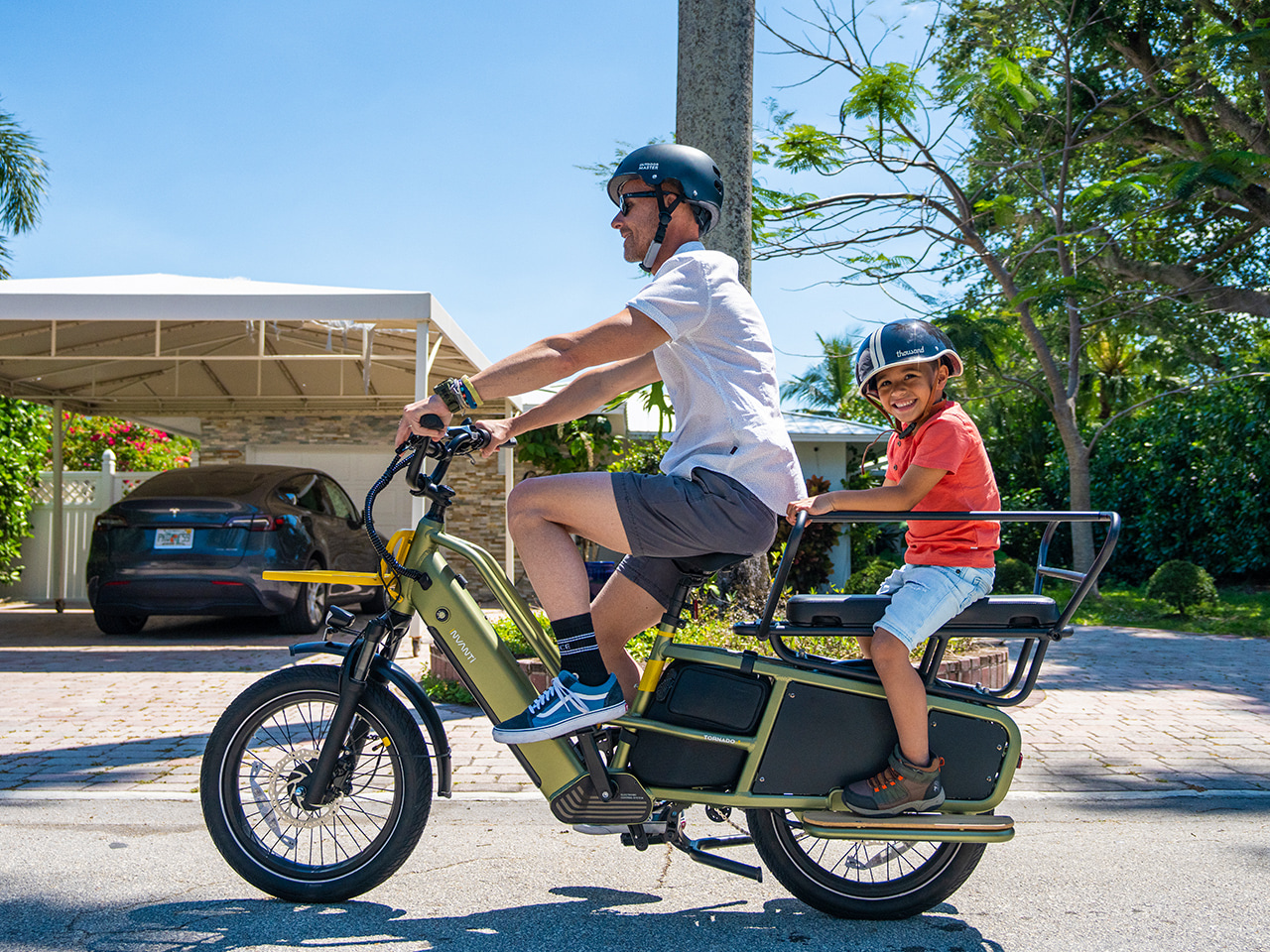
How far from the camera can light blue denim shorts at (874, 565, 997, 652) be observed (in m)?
2.83

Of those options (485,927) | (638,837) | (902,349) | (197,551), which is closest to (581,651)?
(638,837)

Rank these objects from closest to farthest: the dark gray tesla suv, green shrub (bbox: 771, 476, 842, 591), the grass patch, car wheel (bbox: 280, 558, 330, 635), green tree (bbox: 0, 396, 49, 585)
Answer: the dark gray tesla suv < car wheel (bbox: 280, 558, 330, 635) < the grass patch < green shrub (bbox: 771, 476, 842, 591) < green tree (bbox: 0, 396, 49, 585)

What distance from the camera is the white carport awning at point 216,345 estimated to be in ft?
27.3

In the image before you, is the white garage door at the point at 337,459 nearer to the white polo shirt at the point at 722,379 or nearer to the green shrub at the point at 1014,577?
the green shrub at the point at 1014,577

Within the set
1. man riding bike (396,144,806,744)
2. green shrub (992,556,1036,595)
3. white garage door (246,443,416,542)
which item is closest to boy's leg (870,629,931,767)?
man riding bike (396,144,806,744)

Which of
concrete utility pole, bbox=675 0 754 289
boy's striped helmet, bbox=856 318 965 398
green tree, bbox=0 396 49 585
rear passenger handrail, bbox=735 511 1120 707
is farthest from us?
green tree, bbox=0 396 49 585

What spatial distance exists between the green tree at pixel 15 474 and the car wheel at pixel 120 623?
3745 mm

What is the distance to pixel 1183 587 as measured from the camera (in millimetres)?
11797

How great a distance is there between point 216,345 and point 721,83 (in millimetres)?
7984

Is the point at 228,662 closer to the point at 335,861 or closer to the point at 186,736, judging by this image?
the point at 186,736

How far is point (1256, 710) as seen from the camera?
20.4ft

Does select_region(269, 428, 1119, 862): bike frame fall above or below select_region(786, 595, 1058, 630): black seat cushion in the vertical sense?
below

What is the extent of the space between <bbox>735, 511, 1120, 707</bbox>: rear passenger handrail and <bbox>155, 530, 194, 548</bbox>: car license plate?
22.4 feet

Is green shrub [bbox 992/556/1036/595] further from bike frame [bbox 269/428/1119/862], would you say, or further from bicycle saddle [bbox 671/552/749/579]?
bicycle saddle [bbox 671/552/749/579]
